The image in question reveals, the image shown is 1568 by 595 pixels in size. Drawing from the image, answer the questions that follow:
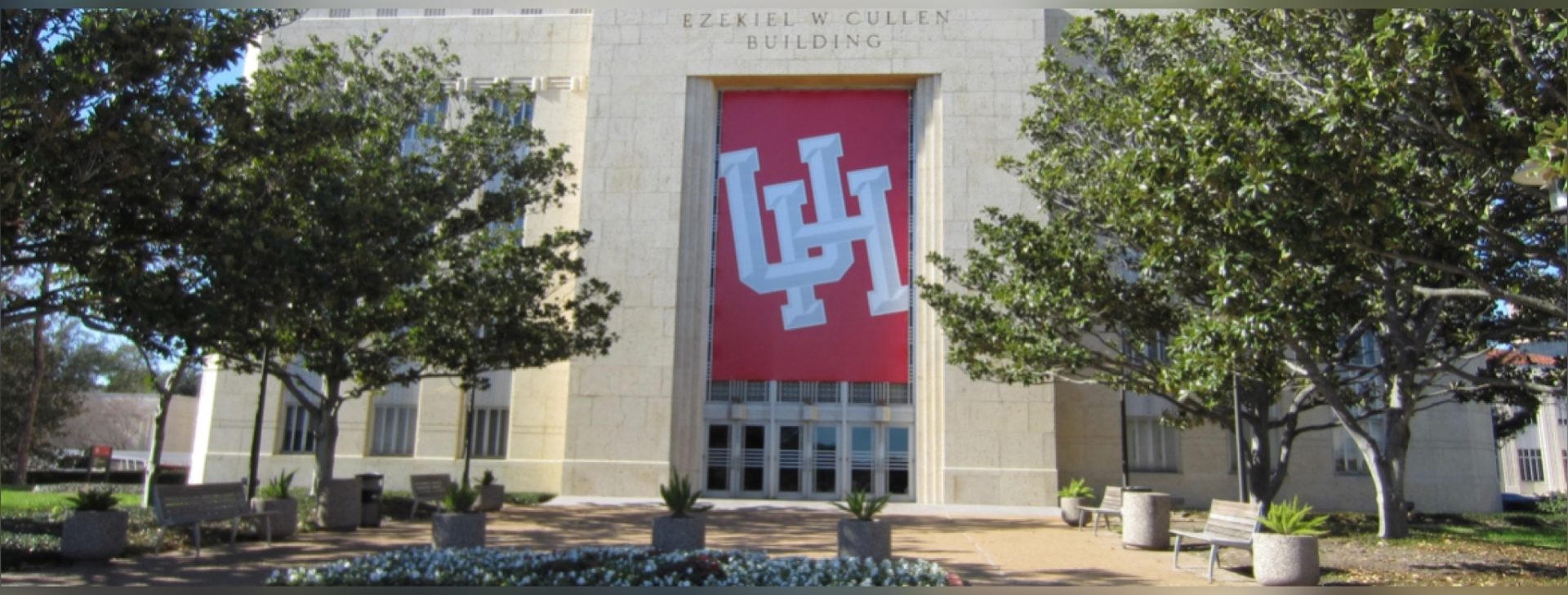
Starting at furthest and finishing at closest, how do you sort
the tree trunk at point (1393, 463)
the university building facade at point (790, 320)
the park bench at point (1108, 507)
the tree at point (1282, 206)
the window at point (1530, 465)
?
1. the window at point (1530, 465)
2. the university building facade at point (790, 320)
3. the park bench at point (1108, 507)
4. the tree trunk at point (1393, 463)
5. the tree at point (1282, 206)

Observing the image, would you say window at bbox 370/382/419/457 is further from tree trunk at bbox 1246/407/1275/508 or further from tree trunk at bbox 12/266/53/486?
tree trunk at bbox 1246/407/1275/508

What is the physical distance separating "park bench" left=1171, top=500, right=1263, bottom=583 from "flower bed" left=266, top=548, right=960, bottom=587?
128 inches

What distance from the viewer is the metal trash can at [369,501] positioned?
17641mm

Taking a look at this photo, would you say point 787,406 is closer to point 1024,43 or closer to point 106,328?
point 1024,43

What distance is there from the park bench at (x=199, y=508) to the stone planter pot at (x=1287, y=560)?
12.1 metres

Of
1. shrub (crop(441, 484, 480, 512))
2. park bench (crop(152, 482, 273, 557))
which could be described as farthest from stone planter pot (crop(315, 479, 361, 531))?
shrub (crop(441, 484, 480, 512))

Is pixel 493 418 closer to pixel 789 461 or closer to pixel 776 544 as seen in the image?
pixel 789 461

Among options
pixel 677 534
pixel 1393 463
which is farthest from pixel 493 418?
pixel 1393 463

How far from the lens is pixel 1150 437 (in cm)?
2841

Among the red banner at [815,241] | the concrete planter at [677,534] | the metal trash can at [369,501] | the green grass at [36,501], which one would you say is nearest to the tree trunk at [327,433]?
the metal trash can at [369,501]

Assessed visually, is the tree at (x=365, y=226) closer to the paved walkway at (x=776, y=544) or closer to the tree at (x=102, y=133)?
the tree at (x=102, y=133)

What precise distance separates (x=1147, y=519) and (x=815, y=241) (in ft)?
49.6

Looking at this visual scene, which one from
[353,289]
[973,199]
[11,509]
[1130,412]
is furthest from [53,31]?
[1130,412]

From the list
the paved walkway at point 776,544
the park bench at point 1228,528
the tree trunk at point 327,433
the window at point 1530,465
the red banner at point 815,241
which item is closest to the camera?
the paved walkway at point 776,544
